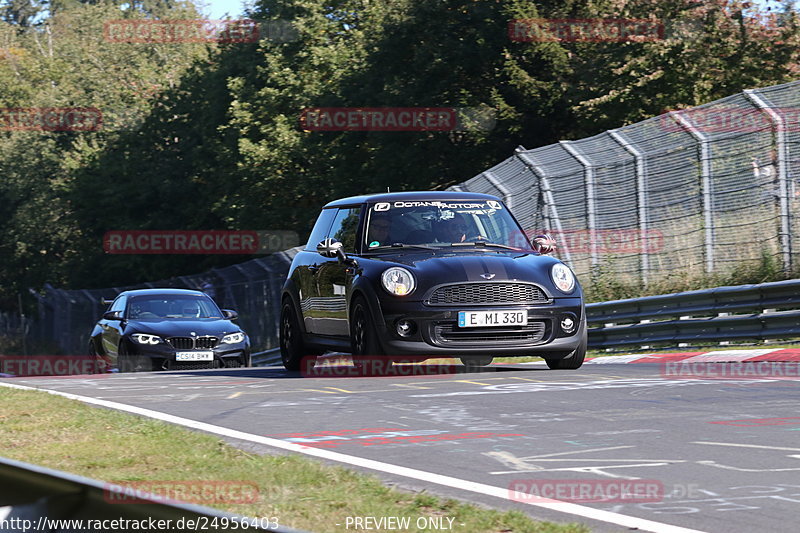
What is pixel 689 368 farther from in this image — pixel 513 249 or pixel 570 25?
pixel 570 25

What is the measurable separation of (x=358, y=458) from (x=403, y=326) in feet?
16.6

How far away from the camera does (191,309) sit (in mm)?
19812

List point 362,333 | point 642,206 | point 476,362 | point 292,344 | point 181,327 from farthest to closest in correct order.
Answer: point 642,206
point 181,327
point 476,362
point 292,344
point 362,333

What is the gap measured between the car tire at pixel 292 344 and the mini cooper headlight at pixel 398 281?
2929mm

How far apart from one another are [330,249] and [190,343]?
541cm

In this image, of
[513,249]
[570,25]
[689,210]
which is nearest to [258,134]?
[570,25]

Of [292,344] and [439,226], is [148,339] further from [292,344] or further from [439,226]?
[439,226]

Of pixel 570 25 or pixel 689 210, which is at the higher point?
pixel 570 25

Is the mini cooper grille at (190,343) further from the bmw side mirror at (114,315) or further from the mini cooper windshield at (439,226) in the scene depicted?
the mini cooper windshield at (439,226)

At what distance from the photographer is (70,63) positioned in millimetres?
98188

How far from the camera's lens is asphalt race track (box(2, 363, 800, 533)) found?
5.61 m

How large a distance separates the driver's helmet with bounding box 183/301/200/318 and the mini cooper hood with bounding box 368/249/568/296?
24.9ft

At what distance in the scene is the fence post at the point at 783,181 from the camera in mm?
16625

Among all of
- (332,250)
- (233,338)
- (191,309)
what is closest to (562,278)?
(332,250)
